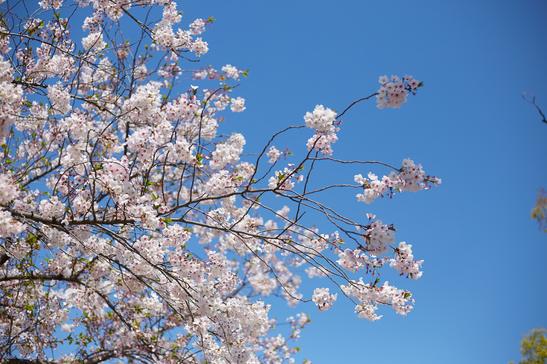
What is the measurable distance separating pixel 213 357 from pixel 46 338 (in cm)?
283

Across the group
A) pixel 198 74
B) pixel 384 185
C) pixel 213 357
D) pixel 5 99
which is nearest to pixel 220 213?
pixel 213 357

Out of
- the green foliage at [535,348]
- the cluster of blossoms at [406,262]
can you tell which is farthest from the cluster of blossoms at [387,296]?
the green foliage at [535,348]

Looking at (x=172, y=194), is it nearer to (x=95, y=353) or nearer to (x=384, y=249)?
(x=95, y=353)

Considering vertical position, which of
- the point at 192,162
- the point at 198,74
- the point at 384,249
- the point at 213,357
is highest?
the point at 198,74

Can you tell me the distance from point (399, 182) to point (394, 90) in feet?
2.75

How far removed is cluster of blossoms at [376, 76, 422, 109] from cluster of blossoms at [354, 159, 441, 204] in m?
0.55

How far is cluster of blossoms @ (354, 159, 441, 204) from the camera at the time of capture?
3.74 meters

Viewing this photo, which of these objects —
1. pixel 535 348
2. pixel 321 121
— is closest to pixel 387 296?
pixel 321 121

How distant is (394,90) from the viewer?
3.51 metres

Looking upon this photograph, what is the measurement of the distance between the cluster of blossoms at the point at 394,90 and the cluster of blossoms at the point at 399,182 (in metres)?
0.55

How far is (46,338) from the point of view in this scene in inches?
241

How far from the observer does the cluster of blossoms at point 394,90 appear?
3.50m

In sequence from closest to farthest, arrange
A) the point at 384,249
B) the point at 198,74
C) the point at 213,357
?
the point at 384,249 → the point at 213,357 → the point at 198,74

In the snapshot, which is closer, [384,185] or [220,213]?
[384,185]
